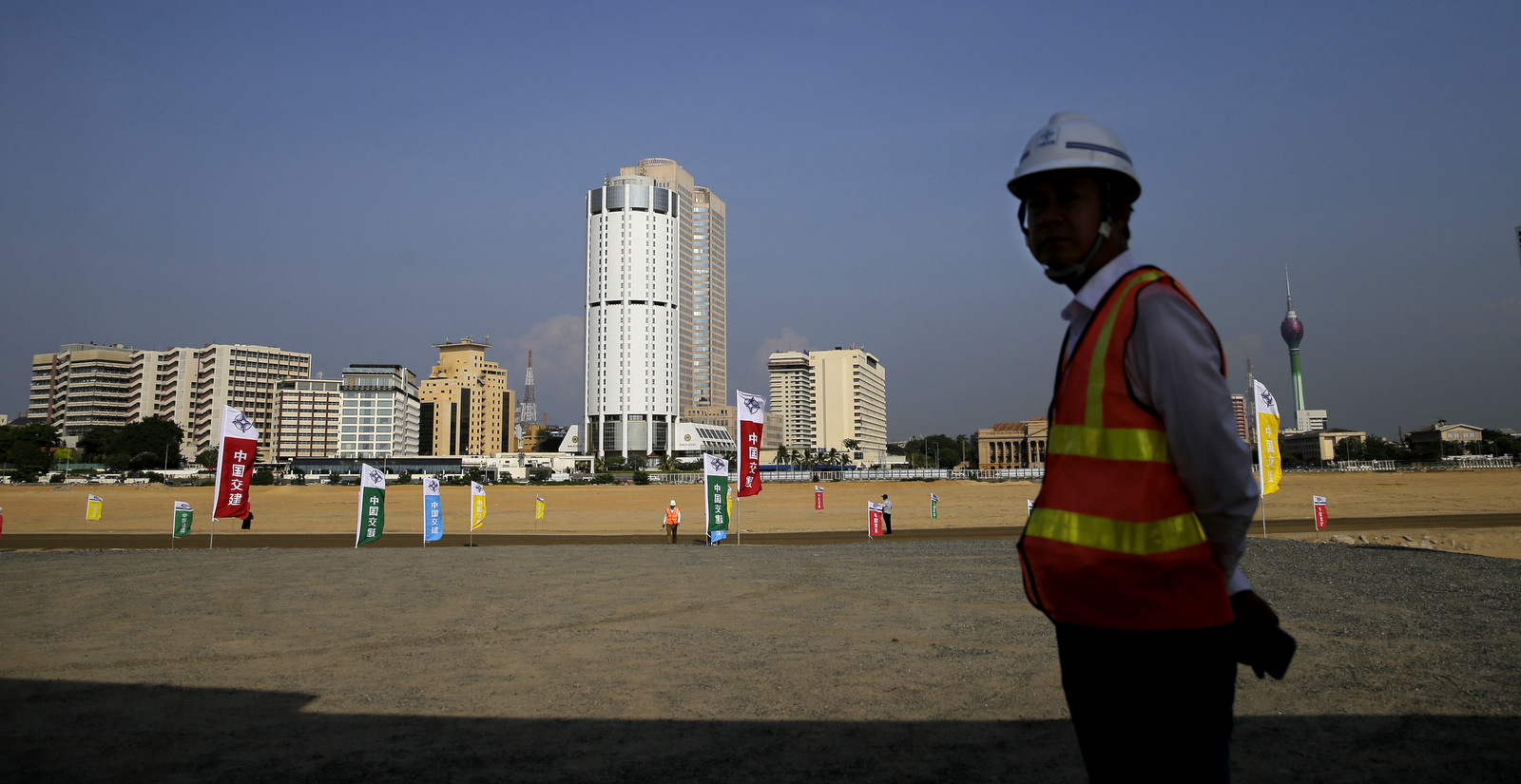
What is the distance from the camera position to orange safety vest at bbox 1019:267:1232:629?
1.80m

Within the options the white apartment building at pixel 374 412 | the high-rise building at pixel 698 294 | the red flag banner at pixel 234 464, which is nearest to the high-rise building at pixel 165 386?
the white apartment building at pixel 374 412

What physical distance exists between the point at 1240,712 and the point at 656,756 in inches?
146

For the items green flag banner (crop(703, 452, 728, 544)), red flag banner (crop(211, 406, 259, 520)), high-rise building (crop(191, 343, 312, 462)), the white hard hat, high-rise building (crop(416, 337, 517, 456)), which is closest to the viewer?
the white hard hat

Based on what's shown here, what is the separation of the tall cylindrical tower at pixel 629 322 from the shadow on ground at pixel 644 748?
147999 mm

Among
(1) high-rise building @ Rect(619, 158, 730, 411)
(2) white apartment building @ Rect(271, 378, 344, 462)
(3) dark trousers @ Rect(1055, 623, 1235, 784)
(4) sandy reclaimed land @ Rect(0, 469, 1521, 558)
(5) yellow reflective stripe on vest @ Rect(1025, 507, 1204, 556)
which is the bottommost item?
(4) sandy reclaimed land @ Rect(0, 469, 1521, 558)

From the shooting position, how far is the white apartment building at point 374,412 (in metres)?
155

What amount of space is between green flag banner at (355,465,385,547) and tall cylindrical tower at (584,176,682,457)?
5033 inches

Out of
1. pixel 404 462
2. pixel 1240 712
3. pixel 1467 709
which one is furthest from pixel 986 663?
pixel 404 462

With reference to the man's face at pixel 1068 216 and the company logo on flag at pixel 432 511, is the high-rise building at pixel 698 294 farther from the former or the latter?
the man's face at pixel 1068 216

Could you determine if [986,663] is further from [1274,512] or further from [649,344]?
[649,344]

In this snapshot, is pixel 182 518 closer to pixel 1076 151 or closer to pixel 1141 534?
pixel 1076 151

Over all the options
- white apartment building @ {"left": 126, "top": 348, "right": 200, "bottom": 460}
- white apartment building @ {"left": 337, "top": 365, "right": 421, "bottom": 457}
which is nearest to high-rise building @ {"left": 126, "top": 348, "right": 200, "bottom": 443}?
white apartment building @ {"left": 126, "top": 348, "right": 200, "bottom": 460}

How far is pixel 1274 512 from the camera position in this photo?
4338 cm

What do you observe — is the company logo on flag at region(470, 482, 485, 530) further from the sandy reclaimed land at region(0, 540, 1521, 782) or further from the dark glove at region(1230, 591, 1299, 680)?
the dark glove at region(1230, 591, 1299, 680)
